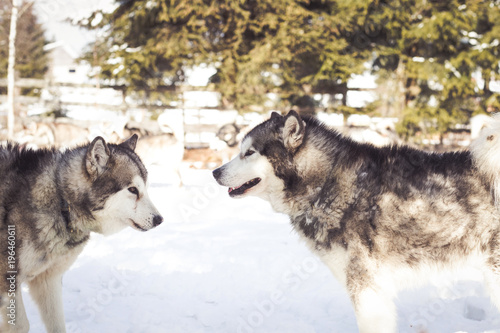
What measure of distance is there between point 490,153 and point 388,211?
67 centimetres

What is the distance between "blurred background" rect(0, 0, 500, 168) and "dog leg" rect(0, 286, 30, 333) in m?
11.4

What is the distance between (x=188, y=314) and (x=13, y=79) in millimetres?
14699

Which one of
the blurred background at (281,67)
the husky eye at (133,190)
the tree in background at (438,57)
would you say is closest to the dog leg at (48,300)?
the husky eye at (133,190)

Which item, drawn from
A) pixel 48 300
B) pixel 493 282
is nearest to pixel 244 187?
pixel 48 300

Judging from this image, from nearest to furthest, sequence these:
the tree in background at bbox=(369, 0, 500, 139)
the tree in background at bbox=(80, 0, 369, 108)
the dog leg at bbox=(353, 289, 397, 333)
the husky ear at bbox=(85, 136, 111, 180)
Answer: the dog leg at bbox=(353, 289, 397, 333)
the husky ear at bbox=(85, 136, 111, 180)
the tree in background at bbox=(369, 0, 500, 139)
the tree in background at bbox=(80, 0, 369, 108)

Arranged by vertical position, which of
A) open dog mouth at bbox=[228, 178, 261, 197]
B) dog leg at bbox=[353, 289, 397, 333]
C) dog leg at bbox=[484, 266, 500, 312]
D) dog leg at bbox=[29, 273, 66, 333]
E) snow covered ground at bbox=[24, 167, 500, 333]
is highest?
open dog mouth at bbox=[228, 178, 261, 197]

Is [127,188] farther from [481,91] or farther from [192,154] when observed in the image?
[481,91]

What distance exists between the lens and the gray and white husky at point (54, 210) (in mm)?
2502

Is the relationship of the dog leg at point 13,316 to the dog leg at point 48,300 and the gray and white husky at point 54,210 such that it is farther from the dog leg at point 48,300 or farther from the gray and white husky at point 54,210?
the dog leg at point 48,300

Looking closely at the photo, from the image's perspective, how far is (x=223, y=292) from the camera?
3.87m

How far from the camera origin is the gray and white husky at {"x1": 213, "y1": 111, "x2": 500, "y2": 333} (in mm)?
2402

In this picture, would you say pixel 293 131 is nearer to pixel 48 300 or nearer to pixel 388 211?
pixel 388 211

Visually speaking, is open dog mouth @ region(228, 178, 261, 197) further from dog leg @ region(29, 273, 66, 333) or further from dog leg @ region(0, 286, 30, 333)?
dog leg @ region(0, 286, 30, 333)

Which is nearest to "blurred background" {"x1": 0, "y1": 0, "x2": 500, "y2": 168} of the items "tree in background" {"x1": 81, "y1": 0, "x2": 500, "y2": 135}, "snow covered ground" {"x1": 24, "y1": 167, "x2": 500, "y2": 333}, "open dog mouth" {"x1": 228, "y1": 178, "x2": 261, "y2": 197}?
"tree in background" {"x1": 81, "y1": 0, "x2": 500, "y2": 135}
